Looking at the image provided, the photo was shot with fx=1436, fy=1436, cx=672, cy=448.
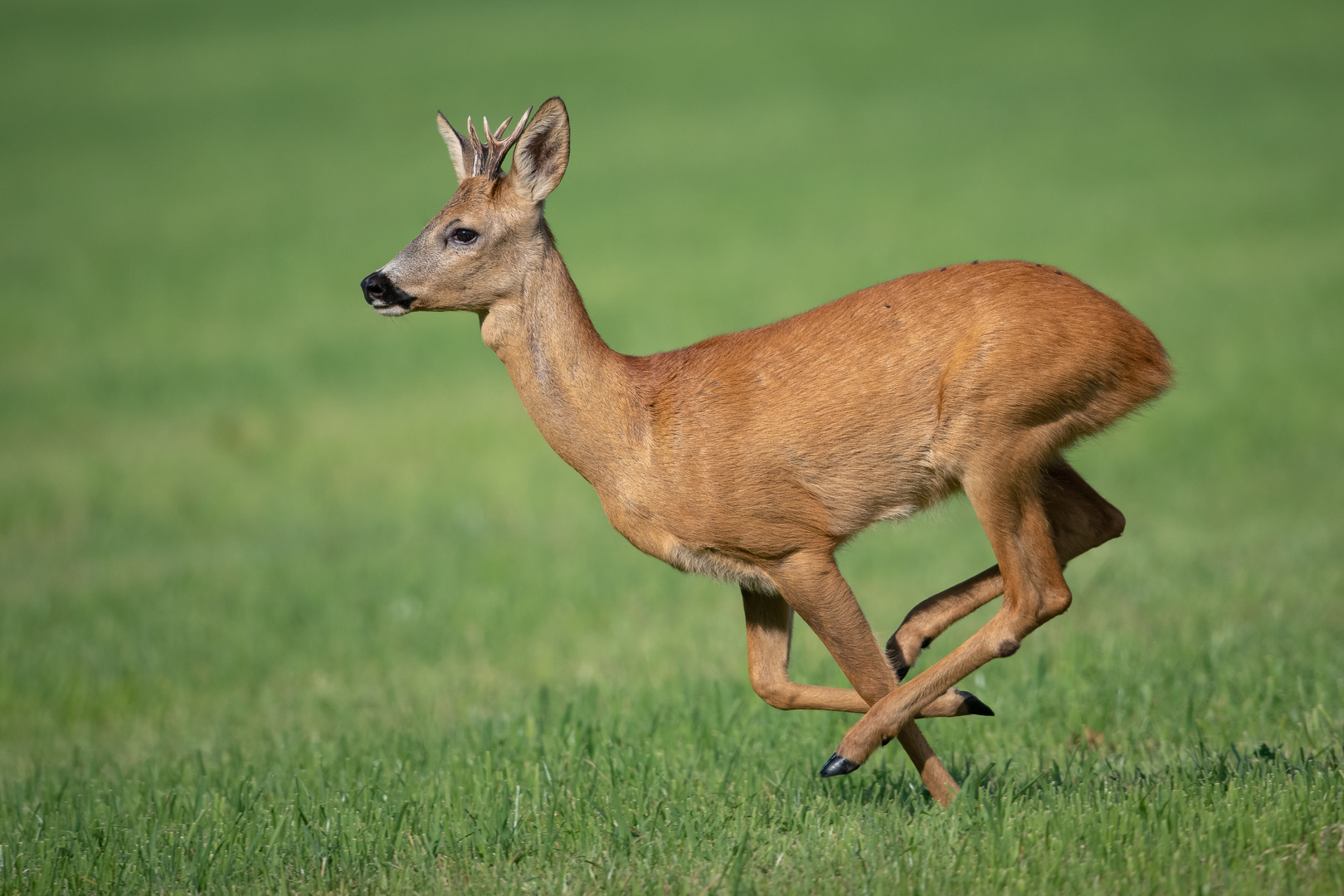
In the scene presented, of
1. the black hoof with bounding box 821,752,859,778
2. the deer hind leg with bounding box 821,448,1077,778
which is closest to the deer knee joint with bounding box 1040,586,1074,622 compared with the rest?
the deer hind leg with bounding box 821,448,1077,778

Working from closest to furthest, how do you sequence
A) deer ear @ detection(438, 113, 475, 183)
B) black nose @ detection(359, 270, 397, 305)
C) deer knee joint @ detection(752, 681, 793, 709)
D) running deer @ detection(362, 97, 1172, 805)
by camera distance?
running deer @ detection(362, 97, 1172, 805) < black nose @ detection(359, 270, 397, 305) < deer knee joint @ detection(752, 681, 793, 709) < deer ear @ detection(438, 113, 475, 183)

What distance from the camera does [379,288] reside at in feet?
18.2

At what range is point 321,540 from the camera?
1467 cm

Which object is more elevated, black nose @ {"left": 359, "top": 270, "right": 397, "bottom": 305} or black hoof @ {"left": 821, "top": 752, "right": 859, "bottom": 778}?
black nose @ {"left": 359, "top": 270, "right": 397, "bottom": 305}

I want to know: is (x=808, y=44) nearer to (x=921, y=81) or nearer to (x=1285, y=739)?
(x=921, y=81)

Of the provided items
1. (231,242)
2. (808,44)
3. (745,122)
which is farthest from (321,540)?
(808,44)

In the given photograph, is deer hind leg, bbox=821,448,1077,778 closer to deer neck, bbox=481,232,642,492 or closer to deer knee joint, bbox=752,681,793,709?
deer knee joint, bbox=752,681,793,709

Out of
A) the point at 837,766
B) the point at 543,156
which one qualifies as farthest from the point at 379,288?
the point at 837,766

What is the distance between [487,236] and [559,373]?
2.00ft

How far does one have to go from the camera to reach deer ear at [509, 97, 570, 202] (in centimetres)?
566

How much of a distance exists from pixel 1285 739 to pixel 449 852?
3720 mm

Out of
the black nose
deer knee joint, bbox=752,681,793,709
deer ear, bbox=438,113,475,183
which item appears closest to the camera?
the black nose

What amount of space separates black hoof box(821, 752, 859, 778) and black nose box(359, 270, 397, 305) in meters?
2.43

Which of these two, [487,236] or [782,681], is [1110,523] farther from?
[487,236]
